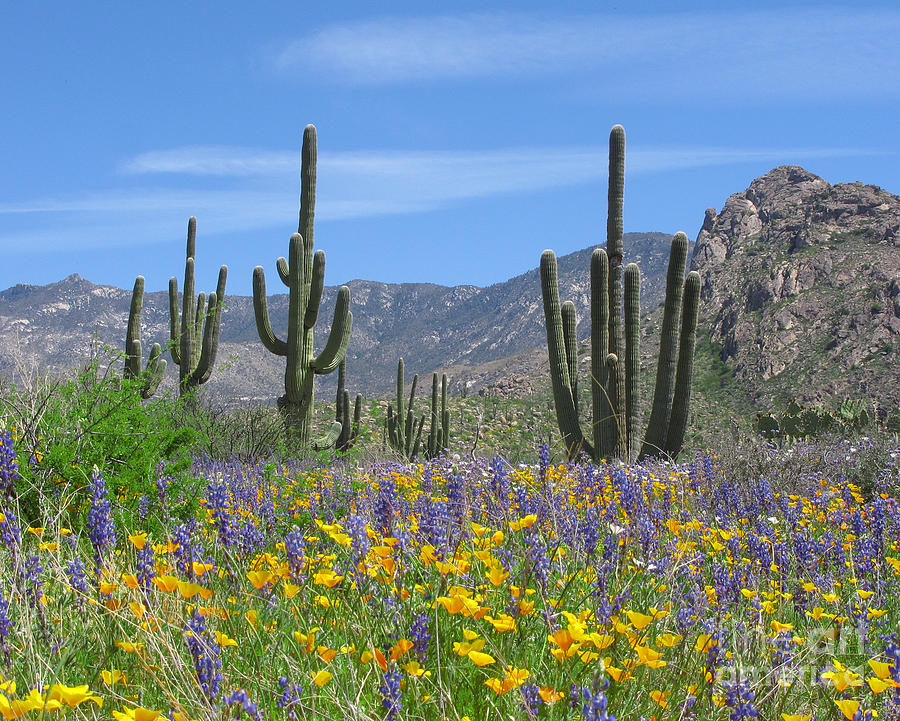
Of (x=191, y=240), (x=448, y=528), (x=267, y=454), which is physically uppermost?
(x=191, y=240)

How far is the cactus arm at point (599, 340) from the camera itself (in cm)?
1065

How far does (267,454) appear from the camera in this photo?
10656 mm

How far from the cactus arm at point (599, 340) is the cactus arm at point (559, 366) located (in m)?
0.29

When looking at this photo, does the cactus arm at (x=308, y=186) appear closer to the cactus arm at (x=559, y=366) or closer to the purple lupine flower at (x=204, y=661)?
the cactus arm at (x=559, y=366)

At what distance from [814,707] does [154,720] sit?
66.6 inches

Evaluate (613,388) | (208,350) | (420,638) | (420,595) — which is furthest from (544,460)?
(208,350)

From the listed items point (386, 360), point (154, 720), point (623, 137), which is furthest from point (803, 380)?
point (386, 360)

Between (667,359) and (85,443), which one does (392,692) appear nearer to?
(85,443)

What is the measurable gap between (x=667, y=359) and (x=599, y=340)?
1.00 metres

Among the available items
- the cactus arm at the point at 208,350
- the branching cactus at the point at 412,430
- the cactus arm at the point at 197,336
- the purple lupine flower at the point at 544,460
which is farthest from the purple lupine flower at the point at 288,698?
the branching cactus at the point at 412,430

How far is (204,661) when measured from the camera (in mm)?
1740

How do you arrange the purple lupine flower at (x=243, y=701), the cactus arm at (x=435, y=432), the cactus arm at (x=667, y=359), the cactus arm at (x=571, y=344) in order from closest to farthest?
the purple lupine flower at (x=243, y=701), the cactus arm at (x=667, y=359), the cactus arm at (x=571, y=344), the cactus arm at (x=435, y=432)

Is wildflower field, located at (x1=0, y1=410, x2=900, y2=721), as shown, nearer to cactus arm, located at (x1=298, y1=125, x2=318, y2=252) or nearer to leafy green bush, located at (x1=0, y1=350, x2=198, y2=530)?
leafy green bush, located at (x1=0, y1=350, x2=198, y2=530)

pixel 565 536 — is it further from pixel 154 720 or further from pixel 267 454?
pixel 267 454
